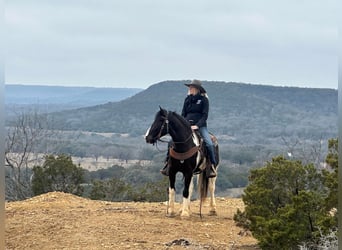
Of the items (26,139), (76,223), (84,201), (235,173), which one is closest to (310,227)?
(76,223)

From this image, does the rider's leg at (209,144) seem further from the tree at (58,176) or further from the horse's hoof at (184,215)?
the tree at (58,176)

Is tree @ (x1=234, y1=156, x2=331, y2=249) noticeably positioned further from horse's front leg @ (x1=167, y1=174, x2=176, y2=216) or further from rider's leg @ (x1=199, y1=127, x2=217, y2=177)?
horse's front leg @ (x1=167, y1=174, x2=176, y2=216)

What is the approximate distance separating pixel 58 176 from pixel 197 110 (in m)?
7.24

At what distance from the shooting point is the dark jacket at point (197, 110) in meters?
10.1

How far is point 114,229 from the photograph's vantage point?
357 inches

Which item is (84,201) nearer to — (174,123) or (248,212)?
(174,123)

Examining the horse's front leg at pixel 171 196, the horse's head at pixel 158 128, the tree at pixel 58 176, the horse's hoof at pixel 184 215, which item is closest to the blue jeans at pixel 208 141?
the horse's front leg at pixel 171 196

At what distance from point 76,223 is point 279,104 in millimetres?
30962

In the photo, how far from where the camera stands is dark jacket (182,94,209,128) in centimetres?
1012

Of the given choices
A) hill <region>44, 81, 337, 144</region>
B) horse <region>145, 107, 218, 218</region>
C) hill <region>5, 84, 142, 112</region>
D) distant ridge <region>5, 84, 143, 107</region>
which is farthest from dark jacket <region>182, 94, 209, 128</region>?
distant ridge <region>5, 84, 143, 107</region>

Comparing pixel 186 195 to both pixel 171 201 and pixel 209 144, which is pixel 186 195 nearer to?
pixel 171 201

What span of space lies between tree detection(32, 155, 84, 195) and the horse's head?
6.98 metres

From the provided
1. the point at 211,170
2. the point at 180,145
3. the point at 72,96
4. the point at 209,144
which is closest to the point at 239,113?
the point at 72,96

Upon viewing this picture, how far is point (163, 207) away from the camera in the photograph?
1210 cm
